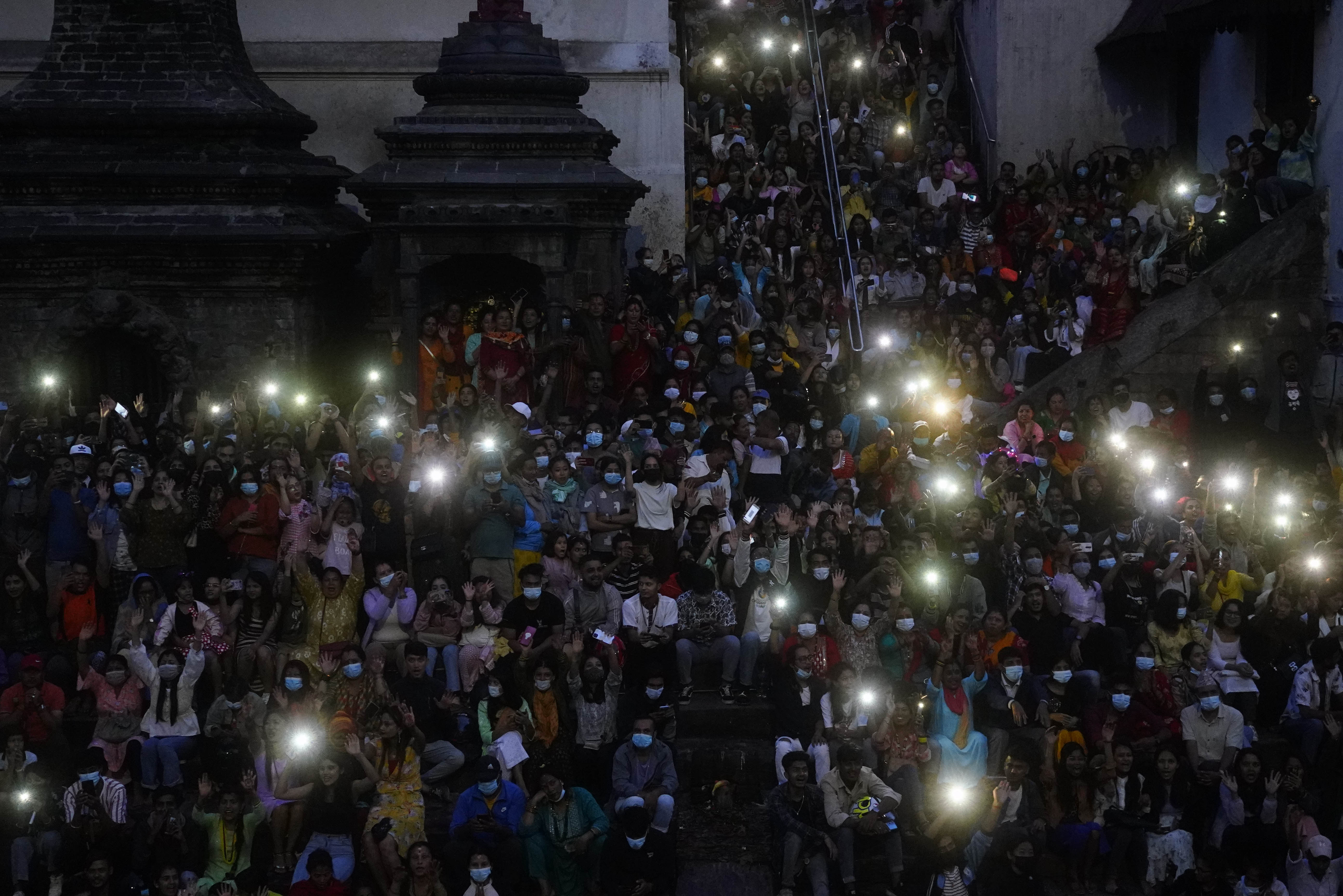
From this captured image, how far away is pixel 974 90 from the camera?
27.7 meters

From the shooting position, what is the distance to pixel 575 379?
64.1 feet

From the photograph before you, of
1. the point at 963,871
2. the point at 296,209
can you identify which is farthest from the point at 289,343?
the point at 963,871

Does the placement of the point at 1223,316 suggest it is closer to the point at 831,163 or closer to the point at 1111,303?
the point at 1111,303

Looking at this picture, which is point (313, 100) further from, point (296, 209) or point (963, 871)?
point (963, 871)

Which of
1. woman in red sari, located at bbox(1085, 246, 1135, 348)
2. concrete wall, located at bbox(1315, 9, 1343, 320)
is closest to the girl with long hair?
woman in red sari, located at bbox(1085, 246, 1135, 348)

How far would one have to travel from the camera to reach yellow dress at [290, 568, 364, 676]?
16.1 m

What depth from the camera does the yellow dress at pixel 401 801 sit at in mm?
14641

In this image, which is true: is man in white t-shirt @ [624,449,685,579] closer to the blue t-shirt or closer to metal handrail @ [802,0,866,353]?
the blue t-shirt

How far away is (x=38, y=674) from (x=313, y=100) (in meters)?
10.5

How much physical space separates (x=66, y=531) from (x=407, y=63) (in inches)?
369

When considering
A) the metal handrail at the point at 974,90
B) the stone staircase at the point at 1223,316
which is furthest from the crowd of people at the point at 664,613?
the metal handrail at the point at 974,90

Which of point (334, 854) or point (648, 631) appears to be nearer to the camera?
point (334, 854)

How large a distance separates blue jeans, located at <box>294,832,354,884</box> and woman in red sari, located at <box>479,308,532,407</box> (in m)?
5.67

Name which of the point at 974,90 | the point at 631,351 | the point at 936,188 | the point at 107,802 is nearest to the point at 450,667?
the point at 107,802
